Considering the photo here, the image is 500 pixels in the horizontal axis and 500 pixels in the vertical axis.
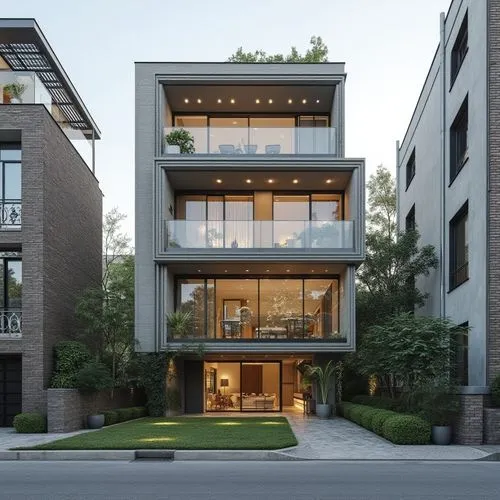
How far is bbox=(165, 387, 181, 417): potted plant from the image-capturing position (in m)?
26.7

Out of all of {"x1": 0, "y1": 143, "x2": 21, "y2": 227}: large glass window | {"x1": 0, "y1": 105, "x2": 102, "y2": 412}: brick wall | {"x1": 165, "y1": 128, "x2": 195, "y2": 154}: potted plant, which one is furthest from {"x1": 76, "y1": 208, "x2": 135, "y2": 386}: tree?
{"x1": 165, "y1": 128, "x2": 195, "y2": 154}: potted plant

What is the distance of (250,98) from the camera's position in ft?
93.5

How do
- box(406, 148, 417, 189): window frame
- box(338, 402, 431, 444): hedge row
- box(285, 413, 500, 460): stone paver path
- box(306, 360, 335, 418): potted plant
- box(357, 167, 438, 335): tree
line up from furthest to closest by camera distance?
1. box(406, 148, 417, 189): window frame
2. box(357, 167, 438, 335): tree
3. box(306, 360, 335, 418): potted plant
4. box(338, 402, 431, 444): hedge row
5. box(285, 413, 500, 460): stone paver path

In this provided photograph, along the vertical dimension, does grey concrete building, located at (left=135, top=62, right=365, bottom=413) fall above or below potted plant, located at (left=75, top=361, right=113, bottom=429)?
above

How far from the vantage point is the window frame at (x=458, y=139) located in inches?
925

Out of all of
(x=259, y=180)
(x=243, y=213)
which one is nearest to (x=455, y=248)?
(x=259, y=180)

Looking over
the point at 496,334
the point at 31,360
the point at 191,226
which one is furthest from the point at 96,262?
the point at 496,334

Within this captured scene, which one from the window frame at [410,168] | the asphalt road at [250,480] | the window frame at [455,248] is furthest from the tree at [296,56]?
the asphalt road at [250,480]

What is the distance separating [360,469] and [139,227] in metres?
16.1

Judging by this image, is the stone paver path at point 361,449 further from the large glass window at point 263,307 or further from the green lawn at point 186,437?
the large glass window at point 263,307

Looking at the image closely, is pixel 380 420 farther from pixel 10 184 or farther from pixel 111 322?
pixel 10 184

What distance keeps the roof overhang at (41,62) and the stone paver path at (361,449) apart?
1685cm

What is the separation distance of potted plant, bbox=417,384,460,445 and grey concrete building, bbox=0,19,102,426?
12.3 m

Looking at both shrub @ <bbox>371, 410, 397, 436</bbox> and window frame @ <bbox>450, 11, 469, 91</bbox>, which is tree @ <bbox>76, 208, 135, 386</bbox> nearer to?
shrub @ <bbox>371, 410, 397, 436</bbox>
